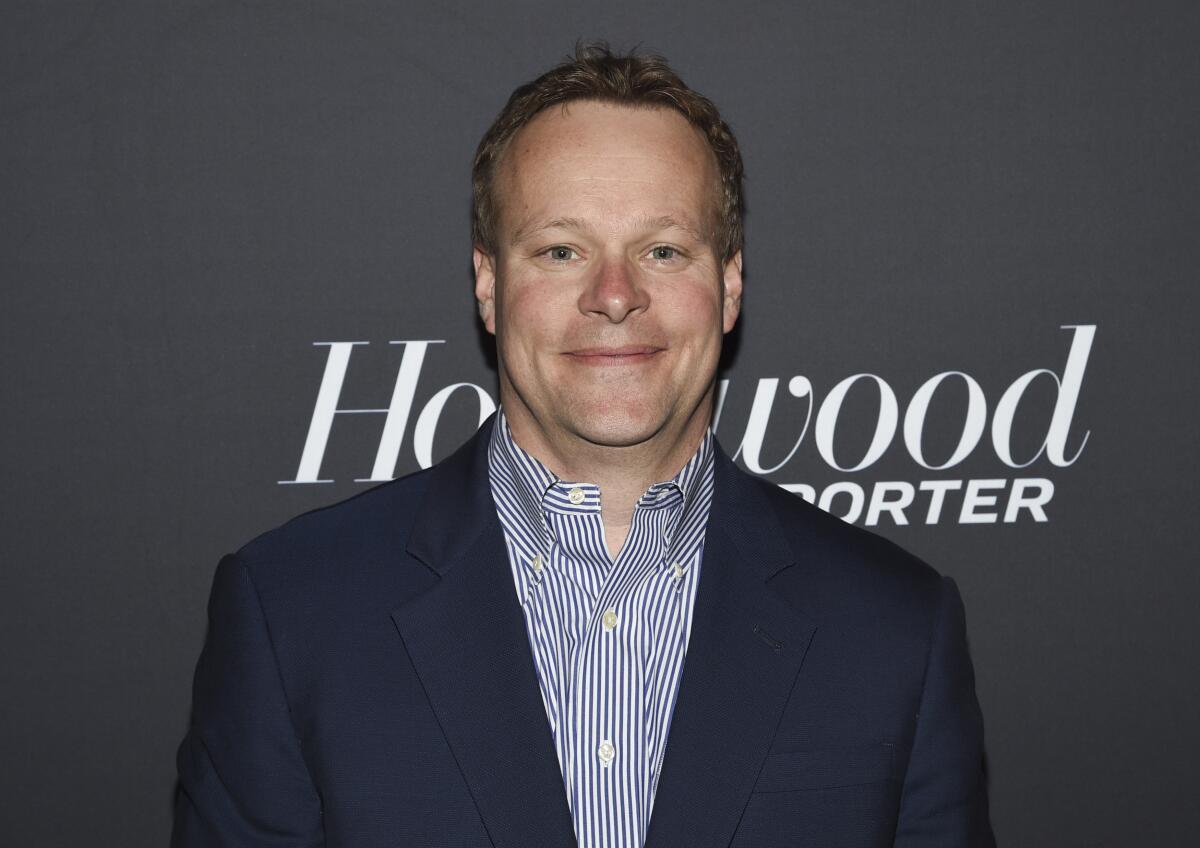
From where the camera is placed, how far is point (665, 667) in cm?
148

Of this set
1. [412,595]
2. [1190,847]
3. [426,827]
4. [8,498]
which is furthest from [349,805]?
Answer: [1190,847]

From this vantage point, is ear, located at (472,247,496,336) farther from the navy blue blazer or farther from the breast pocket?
the breast pocket

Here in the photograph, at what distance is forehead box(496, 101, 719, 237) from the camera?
1.48m

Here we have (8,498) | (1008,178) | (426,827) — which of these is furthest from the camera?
(1008,178)

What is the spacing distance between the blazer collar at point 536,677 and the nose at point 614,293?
0.31m

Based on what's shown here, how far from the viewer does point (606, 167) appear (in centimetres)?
149

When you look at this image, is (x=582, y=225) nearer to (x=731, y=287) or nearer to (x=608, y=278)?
(x=608, y=278)

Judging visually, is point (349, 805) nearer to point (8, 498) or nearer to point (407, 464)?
point (407, 464)

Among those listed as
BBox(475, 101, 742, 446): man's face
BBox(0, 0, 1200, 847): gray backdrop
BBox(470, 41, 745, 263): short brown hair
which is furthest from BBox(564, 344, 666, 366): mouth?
BBox(0, 0, 1200, 847): gray backdrop

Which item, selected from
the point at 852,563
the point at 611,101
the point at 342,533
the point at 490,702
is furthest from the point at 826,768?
the point at 611,101

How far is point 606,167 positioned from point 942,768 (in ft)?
3.07

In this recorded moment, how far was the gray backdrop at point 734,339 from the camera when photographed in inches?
80.6

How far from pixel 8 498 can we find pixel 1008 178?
199cm

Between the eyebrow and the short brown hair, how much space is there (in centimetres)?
7
